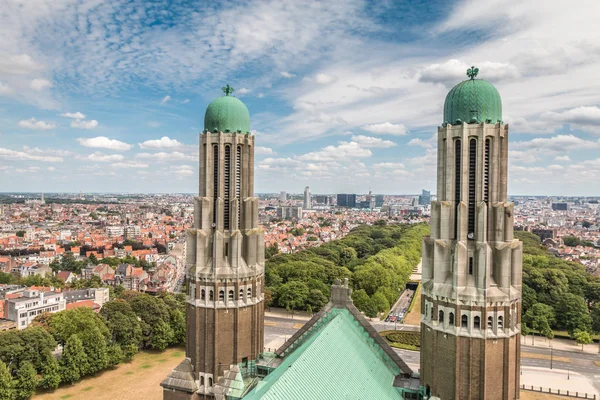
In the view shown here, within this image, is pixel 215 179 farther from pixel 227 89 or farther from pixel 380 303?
pixel 380 303

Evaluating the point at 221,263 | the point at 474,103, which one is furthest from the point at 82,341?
the point at 474,103

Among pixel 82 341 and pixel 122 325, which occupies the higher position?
pixel 122 325

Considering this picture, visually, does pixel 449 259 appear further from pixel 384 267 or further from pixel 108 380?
pixel 384 267

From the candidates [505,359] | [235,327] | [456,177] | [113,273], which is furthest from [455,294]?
[113,273]

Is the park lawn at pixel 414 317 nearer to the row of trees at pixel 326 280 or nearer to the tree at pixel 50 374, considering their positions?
the row of trees at pixel 326 280

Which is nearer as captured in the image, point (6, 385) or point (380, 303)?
point (6, 385)

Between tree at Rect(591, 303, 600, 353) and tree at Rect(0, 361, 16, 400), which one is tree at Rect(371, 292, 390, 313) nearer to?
tree at Rect(591, 303, 600, 353)

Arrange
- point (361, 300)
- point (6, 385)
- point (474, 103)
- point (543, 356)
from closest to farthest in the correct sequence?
point (474, 103), point (6, 385), point (543, 356), point (361, 300)
